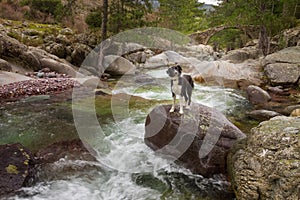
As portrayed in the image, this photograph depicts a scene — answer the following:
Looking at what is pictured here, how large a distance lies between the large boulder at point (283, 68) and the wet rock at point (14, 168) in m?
13.5

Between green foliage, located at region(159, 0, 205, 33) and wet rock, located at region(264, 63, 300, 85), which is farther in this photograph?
green foliage, located at region(159, 0, 205, 33)

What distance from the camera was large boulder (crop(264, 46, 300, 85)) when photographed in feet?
44.8

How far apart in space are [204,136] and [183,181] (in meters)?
0.96

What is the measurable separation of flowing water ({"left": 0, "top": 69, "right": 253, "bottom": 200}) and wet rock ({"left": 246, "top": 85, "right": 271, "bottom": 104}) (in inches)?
226

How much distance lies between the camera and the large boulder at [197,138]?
4664 millimetres

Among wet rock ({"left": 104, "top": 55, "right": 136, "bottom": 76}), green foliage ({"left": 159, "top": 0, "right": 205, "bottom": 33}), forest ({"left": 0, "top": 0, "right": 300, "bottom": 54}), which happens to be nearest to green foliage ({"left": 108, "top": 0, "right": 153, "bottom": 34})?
forest ({"left": 0, "top": 0, "right": 300, "bottom": 54})

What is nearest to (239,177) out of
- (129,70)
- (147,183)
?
(147,183)

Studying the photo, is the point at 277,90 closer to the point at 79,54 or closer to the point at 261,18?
the point at 261,18

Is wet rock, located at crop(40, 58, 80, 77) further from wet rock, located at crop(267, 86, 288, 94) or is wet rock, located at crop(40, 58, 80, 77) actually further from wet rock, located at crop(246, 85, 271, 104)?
wet rock, located at crop(267, 86, 288, 94)

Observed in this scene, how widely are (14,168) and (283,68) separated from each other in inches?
584

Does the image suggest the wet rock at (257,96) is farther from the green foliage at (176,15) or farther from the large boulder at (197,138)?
the green foliage at (176,15)

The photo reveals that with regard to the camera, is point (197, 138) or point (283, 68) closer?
point (197, 138)

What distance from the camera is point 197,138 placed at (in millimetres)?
4770

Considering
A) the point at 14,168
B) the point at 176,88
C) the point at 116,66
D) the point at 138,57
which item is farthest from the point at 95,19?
the point at 14,168
